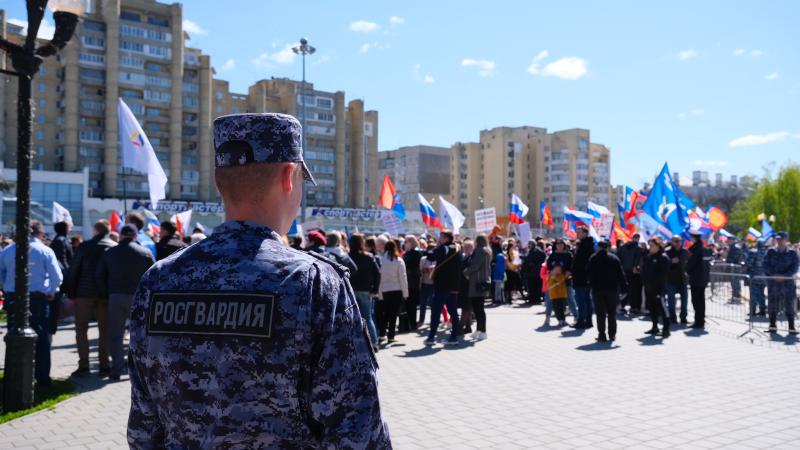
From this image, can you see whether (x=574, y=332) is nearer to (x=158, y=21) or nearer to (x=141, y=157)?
(x=141, y=157)

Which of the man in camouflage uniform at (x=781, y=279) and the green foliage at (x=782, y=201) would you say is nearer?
the man in camouflage uniform at (x=781, y=279)

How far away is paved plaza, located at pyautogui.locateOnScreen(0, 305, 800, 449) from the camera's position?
6188 millimetres

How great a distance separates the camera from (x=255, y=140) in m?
2.00

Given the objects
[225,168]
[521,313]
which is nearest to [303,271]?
[225,168]

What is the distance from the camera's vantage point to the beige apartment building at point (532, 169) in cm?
12188

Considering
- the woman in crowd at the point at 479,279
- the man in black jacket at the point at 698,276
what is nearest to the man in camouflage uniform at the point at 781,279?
the man in black jacket at the point at 698,276

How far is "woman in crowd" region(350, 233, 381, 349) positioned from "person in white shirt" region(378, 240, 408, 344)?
44.6 inches

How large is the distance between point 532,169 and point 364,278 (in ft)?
393

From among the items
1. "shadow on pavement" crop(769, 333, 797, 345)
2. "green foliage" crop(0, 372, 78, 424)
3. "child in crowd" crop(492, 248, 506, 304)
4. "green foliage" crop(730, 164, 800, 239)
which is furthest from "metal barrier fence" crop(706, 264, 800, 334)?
"green foliage" crop(730, 164, 800, 239)

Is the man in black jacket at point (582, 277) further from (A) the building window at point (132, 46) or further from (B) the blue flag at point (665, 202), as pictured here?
(A) the building window at point (132, 46)

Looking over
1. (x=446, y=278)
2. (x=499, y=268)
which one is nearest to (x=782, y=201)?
(x=499, y=268)

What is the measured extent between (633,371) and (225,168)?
8.98 metres

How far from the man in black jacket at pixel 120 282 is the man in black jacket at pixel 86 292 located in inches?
15.2

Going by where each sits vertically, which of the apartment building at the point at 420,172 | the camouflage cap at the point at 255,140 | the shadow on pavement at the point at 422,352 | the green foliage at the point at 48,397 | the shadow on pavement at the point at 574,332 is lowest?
the shadow on pavement at the point at 574,332
